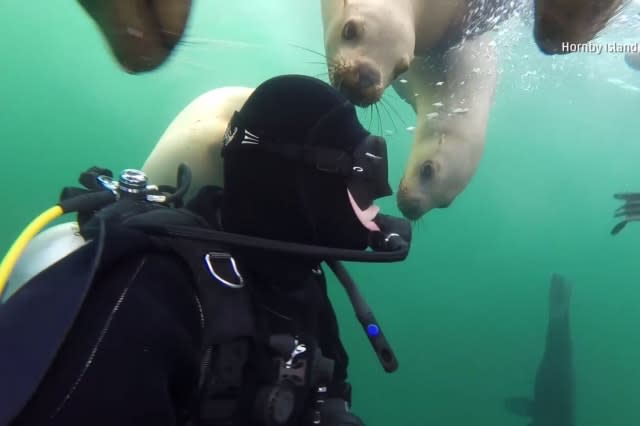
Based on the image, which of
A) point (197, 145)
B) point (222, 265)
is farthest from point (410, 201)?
point (222, 265)

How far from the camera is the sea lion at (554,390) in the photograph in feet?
29.0

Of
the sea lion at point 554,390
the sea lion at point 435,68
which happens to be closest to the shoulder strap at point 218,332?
the sea lion at point 435,68

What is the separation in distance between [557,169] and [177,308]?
164ft

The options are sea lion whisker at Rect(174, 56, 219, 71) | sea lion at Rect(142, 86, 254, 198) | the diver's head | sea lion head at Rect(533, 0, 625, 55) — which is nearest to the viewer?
the diver's head

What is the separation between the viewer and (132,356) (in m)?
1.19

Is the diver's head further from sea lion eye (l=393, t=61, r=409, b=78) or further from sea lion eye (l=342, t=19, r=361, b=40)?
sea lion eye (l=393, t=61, r=409, b=78)

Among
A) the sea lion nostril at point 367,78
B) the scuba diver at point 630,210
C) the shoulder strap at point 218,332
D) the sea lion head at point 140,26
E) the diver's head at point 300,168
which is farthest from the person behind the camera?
the scuba diver at point 630,210

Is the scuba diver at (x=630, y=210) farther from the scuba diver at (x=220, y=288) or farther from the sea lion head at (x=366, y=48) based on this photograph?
the scuba diver at (x=220, y=288)

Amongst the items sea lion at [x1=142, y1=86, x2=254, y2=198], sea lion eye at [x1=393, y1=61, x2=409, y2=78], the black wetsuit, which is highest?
sea lion eye at [x1=393, y1=61, x2=409, y2=78]

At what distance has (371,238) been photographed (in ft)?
6.24

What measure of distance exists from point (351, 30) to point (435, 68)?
171cm

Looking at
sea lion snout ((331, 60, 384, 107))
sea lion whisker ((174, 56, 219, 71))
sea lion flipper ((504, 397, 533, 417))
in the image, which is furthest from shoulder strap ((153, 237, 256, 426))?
sea lion flipper ((504, 397, 533, 417))

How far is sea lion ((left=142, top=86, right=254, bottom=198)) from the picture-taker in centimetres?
309

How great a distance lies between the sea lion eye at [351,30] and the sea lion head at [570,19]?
1.04 metres
